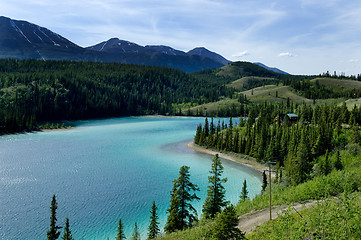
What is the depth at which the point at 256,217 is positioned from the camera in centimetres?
3066

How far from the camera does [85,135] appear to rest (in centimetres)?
12375

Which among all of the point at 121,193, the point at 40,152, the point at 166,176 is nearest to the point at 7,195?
the point at 121,193

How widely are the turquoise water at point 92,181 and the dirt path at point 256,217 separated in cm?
1410

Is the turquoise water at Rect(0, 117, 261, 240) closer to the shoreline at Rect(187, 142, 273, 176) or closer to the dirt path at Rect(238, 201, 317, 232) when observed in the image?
the shoreline at Rect(187, 142, 273, 176)

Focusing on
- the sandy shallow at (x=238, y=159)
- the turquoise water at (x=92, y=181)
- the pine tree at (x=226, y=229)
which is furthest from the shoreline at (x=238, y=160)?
the pine tree at (x=226, y=229)

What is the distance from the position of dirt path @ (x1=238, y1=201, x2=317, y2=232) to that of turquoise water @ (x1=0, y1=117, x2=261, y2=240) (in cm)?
1410

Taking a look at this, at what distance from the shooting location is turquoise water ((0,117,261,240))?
39.4 metres

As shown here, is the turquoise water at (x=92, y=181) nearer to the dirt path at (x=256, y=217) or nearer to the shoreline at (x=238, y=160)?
the shoreline at (x=238, y=160)

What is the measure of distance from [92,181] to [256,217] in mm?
39516

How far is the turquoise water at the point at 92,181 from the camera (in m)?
39.4

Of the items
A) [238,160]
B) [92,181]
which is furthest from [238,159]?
[92,181]

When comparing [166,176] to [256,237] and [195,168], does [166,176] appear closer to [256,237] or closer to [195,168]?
[195,168]

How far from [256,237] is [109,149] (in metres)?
77.0

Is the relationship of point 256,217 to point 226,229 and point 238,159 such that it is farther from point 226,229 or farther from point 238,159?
point 238,159
